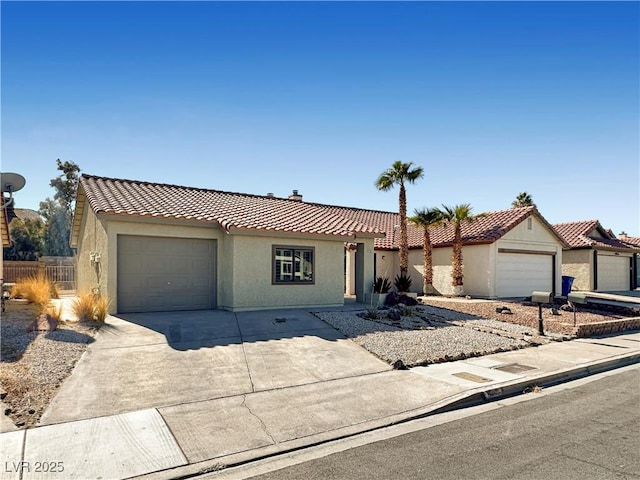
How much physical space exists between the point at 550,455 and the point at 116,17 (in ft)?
37.6

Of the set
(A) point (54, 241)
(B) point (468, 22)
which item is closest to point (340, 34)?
(B) point (468, 22)

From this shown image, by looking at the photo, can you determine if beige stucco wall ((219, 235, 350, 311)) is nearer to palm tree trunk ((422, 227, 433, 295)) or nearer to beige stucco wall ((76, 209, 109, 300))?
beige stucco wall ((76, 209, 109, 300))

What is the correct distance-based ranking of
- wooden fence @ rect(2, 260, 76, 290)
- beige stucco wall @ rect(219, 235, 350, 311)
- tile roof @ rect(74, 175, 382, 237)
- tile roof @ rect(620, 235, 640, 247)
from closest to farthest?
tile roof @ rect(74, 175, 382, 237)
beige stucco wall @ rect(219, 235, 350, 311)
wooden fence @ rect(2, 260, 76, 290)
tile roof @ rect(620, 235, 640, 247)

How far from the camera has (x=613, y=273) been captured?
29.2m

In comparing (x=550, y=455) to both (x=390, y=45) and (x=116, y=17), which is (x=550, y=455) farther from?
(x=116, y=17)

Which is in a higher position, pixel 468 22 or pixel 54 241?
pixel 468 22

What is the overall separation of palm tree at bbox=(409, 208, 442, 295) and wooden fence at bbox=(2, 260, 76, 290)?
60.3ft

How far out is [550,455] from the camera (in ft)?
16.7

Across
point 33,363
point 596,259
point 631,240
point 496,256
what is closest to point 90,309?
point 33,363

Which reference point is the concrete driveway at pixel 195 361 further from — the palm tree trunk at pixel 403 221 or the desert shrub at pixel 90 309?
the palm tree trunk at pixel 403 221

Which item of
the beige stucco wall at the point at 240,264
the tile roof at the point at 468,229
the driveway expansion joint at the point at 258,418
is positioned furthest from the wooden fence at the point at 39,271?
the driveway expansion joint at the point at 258,418

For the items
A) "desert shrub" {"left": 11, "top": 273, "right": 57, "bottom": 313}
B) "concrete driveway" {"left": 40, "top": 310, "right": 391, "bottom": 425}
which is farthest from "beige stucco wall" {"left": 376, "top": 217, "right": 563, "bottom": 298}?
"desert shrub" {"left": 11, "top": 273, "right": 57, "bottom": 313}

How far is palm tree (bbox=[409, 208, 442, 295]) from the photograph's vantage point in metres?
22.3

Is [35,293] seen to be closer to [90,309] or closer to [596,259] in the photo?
[90,309]
